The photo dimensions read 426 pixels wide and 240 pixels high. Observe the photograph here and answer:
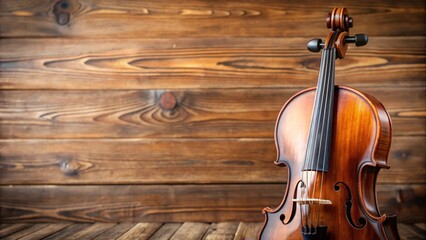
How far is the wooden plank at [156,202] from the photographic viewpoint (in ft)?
7.68

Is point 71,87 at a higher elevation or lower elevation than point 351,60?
lower

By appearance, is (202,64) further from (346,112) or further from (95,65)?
(346,112)

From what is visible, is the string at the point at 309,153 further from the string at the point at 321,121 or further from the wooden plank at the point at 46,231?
the wooden plank at the point at 46,231

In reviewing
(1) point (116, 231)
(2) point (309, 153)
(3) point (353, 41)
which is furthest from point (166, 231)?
(3) point (353, 41)

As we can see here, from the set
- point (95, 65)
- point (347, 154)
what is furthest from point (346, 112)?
point (95, 65)

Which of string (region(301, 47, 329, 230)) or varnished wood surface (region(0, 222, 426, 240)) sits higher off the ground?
string (region(301, 47, 329, 230))

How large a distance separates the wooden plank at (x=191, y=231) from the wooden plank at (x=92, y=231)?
1.01ft

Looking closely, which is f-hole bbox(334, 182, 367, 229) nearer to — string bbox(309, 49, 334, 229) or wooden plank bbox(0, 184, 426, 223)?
string bbox(309, 49, 334, 229)

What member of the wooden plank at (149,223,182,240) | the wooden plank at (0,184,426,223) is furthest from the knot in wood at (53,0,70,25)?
the wooden plank at (149,223,182,240)

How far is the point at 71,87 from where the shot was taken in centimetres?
241

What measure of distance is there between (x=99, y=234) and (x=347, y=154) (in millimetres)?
1063

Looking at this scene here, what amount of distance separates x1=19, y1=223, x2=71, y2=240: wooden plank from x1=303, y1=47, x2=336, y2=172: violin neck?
1.11 m

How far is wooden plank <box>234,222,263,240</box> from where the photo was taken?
6.63 ft

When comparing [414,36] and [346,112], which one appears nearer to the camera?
[346,112]
